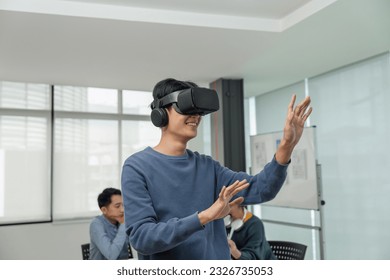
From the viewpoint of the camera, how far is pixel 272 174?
132cm

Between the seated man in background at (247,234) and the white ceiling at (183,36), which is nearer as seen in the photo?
the seated man in background at (247,234)

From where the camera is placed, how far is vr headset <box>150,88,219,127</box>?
1.28 meters

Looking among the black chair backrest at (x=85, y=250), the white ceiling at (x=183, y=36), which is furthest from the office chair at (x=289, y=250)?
the white ceiling at (x=183, y=36)

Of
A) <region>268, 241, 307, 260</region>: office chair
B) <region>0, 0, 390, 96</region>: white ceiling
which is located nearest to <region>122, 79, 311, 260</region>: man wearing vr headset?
<region>268, 241, 307, 260</region>: office chair

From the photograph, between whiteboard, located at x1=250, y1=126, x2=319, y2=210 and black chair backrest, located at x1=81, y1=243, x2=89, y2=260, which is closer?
black chair backrest, located at x1=81, y1=243, x2=89, y2=260

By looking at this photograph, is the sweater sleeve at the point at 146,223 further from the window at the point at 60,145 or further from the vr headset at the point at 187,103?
the window at the point at 60,145

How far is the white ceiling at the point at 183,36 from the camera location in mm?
3246

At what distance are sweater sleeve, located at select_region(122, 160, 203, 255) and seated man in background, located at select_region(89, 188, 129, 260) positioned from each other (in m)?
1.80

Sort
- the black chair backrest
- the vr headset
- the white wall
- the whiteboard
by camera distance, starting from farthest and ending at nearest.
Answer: the white wall < the whiteboard < the black chair backrest < the vr headset

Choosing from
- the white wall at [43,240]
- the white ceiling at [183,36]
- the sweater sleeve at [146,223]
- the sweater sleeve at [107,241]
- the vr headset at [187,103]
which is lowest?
the white wall at [43,240]

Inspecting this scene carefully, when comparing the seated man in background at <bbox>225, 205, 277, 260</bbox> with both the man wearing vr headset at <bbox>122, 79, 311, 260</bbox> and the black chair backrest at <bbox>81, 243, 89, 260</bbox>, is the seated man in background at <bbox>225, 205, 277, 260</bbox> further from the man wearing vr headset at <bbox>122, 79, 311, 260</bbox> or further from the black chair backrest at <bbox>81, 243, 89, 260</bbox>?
the man wearing vr headset at <bbox>122, 79, 311, 260</bbox>

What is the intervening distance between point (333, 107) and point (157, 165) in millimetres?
4060
